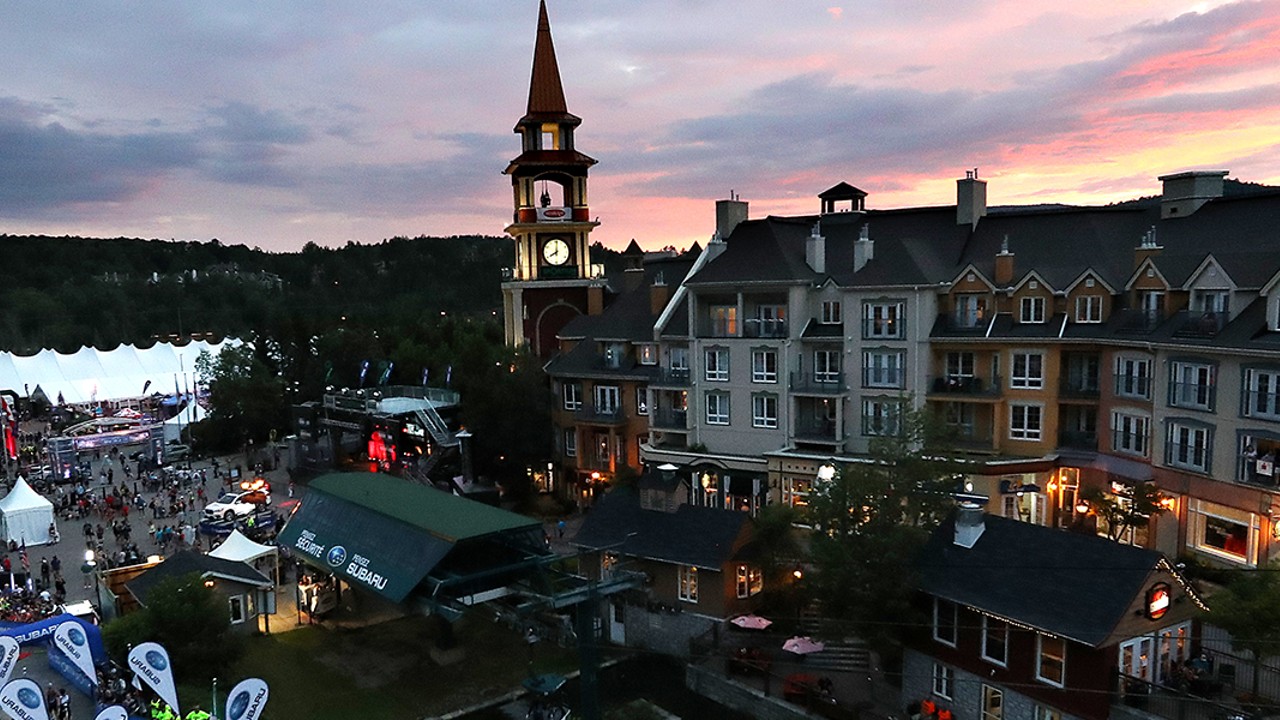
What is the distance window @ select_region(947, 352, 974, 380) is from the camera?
39125 mm

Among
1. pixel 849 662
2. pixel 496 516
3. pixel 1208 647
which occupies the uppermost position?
pixel 496 516

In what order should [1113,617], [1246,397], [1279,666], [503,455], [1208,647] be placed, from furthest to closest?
[503,455]
[1246,397]
[1208,647]
[1279,666]
[1113,617]

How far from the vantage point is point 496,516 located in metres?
31.8

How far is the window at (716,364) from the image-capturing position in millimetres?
43719

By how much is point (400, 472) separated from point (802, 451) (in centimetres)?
2737

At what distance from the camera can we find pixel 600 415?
48.9m

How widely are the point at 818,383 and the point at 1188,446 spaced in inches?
608

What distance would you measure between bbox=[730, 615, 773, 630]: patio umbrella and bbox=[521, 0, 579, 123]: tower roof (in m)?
41.4

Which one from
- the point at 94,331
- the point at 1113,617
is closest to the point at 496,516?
the point at 1113,617

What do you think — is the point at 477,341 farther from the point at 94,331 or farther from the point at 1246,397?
the point at 94,331

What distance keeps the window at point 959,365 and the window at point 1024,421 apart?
245cm

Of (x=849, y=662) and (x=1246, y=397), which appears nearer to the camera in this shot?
(x=849, y=662)

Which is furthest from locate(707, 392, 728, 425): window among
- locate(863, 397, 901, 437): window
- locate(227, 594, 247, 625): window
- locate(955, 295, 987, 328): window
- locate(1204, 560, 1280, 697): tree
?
locate(1204, 560, 1280, 697): tree

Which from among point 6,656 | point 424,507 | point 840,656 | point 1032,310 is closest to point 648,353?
point 424,507
